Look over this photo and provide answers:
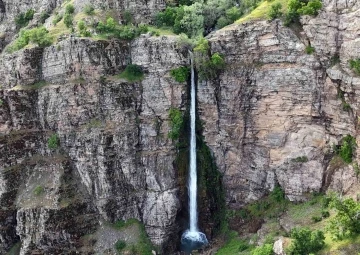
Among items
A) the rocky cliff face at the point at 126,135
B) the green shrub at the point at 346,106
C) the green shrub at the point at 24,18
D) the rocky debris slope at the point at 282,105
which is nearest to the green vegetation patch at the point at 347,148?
the rocky debris slope at the point at 282,105

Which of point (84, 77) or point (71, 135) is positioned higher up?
point (84, 77)

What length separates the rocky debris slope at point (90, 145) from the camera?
45344 mm

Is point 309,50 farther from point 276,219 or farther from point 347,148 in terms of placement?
point 276,219

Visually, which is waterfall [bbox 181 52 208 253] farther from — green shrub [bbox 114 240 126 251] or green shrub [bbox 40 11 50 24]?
green shrub [bbox 40 11 50 24]

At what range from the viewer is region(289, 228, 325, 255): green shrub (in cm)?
3231

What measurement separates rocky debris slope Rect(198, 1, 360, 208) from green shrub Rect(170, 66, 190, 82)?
2119 millimetres

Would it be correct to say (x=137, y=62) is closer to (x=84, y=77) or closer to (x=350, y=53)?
(x=84, y=77)

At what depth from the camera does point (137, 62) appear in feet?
157

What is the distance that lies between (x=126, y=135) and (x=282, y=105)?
17.2m

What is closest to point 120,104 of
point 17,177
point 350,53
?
point 17,177

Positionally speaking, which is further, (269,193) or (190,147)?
(190,147)

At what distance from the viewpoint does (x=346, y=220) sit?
3170cm

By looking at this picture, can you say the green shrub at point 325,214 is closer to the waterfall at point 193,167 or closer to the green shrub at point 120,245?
the waterfall at point 193,167

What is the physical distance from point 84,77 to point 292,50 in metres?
22.8
